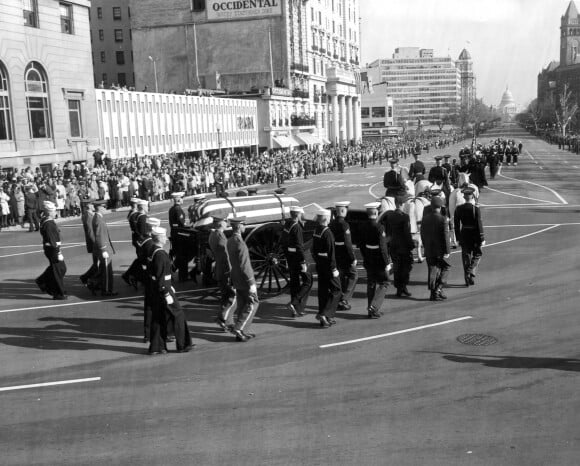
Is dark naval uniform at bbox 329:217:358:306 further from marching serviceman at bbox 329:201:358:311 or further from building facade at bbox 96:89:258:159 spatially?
building facade at bbox 96:89:258:159

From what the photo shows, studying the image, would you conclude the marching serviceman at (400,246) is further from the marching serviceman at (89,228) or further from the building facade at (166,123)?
the building facade at (166,123)

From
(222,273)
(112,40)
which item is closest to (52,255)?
(222,273)

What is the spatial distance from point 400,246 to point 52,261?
6.62m

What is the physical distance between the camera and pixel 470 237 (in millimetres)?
13102

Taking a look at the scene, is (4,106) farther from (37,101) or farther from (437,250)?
(437,250)

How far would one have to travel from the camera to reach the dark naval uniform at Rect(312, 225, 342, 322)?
1064 cm

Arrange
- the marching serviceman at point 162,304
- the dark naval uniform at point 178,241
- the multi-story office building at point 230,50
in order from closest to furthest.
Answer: the marching serviceman at point 162,304 < the dark naval uniform at point 178,241 < the multi-story office building at point 230,50

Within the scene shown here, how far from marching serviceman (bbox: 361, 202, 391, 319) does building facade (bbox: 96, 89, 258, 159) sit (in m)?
32.0

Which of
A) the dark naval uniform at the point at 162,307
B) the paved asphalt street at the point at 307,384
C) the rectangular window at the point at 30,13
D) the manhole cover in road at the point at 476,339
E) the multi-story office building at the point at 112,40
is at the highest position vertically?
the multi-story office building at the point at 112,40

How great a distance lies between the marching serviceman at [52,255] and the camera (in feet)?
42.3

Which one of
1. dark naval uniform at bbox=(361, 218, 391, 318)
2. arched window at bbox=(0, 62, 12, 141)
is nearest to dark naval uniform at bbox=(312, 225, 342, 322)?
dark naval uniform at bbox=(361, 218, 391, 318)

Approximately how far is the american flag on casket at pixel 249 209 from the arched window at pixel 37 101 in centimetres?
2414

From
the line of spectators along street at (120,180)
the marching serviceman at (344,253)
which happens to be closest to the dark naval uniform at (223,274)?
the marching serviceman at (344,253)

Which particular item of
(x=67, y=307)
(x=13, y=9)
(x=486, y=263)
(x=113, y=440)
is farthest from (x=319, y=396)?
(x=13, y=9)
